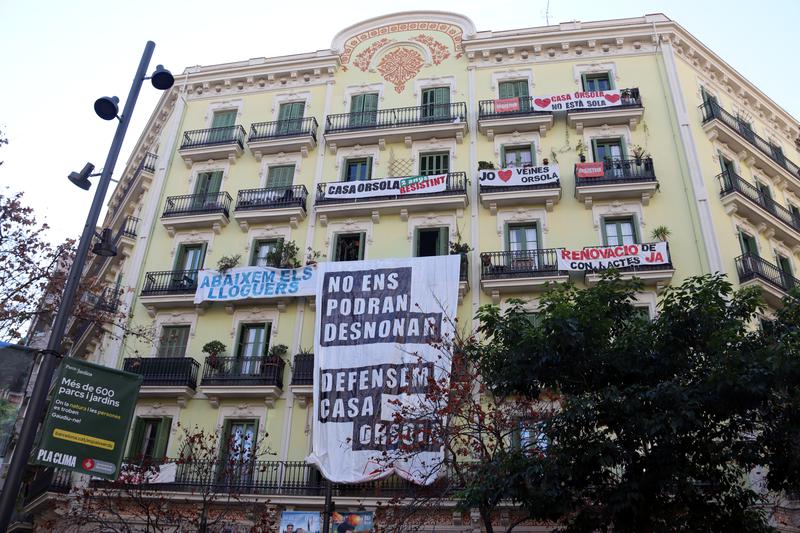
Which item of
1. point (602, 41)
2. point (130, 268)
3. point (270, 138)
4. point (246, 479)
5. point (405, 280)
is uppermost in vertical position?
point (602, 41)

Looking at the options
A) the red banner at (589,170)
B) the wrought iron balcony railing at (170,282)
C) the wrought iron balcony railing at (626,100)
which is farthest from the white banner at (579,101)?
the wrought iron balcony railing at (170,282)

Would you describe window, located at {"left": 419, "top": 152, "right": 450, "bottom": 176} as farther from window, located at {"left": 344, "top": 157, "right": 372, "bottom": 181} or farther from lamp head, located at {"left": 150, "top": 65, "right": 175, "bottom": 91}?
lamp head, located at {"left": 150, "top": 65, "right": 175, "bottom": 91}

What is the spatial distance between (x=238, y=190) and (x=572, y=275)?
12.9m

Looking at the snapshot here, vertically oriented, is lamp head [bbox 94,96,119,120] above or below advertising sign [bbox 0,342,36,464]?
above

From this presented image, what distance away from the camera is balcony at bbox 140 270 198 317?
23.1 meters

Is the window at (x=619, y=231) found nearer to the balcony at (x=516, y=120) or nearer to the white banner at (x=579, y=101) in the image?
the balcony at (x=516, y=120)

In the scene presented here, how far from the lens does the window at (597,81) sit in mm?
25375

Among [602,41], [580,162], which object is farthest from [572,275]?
[602,41]

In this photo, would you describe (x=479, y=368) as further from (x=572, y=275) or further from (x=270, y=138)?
(x=270, y=138)

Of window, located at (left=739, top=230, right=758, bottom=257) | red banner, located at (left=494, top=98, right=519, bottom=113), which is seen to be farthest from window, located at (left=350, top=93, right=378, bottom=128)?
window, located at (left=739, top=230, right=758, bottom=257)

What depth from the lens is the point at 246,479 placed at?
1941 centimetres

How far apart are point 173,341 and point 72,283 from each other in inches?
587

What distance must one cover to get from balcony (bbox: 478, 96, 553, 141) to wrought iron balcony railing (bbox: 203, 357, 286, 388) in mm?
11168

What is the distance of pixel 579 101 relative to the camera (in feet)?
79.4
